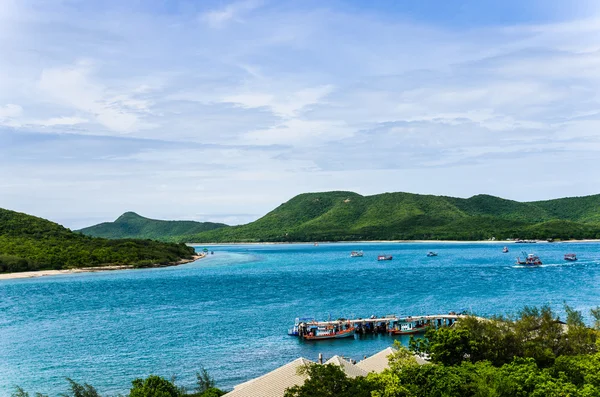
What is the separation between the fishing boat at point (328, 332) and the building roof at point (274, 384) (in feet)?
84.1

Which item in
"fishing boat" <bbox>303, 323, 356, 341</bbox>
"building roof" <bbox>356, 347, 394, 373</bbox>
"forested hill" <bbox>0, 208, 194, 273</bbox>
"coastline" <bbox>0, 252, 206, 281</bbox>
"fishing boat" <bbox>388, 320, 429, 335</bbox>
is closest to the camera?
"building roof" <bbox>356, 347, 394, 373</bbox>

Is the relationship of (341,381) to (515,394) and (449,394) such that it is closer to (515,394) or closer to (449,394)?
(449,394)

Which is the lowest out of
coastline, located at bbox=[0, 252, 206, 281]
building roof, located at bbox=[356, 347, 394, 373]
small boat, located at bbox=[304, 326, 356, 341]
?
small boat, located at bbox=[304, 326, 356, 341]

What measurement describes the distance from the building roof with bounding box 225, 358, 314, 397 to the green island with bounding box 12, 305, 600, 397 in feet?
1.91

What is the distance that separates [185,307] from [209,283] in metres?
25.5

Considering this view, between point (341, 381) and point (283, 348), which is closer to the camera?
point (341, 381)

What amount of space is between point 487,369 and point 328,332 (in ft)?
92.2

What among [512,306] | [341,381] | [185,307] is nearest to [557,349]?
[341,381]

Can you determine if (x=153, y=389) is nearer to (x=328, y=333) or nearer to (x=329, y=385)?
(x=329, y=385)

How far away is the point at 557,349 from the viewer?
28.0 metres

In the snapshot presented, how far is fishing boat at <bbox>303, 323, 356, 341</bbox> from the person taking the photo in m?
47.6

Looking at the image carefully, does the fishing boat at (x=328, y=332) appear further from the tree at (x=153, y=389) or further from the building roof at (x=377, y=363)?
the tree at (x=153, y=389)

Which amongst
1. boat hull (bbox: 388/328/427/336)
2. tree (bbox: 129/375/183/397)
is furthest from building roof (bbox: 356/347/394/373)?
boat hull (bbox: 388/328/427/336)

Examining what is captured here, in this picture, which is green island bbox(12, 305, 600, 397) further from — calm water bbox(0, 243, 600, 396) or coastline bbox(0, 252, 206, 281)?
coastline bbox(0, 252, 206, 281)
